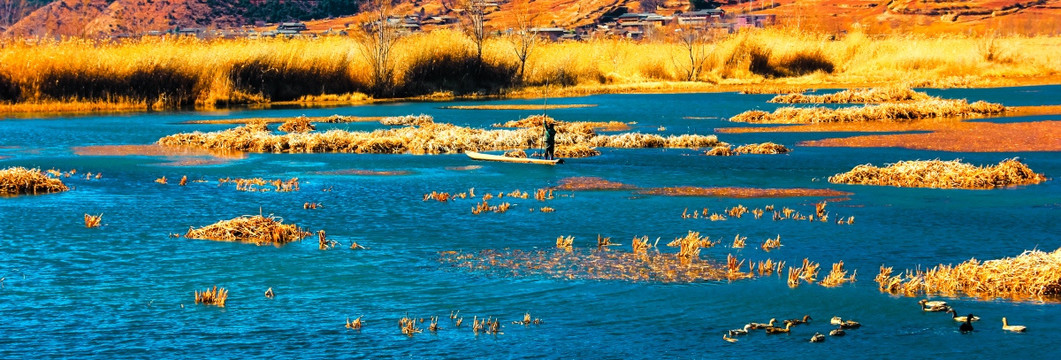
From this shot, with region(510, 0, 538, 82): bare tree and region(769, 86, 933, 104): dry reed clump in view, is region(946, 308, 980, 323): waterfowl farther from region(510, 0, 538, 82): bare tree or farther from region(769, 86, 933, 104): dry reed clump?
region(510, 0, 538, 82): bare tree

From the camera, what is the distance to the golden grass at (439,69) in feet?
167

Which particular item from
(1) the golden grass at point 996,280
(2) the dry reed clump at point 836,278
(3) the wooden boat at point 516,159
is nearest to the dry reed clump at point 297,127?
(3) the wooden boat at point 516,159

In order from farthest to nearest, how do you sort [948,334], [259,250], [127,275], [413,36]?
1. [413,36]
2. [259,250]
3. [127,275]
4. [948,334]

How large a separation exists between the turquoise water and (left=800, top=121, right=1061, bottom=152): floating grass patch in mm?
3292

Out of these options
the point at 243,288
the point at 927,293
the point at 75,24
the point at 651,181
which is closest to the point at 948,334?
the point at 927,293

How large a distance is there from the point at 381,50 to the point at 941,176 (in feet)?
121

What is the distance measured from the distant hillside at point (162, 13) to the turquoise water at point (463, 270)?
393ft

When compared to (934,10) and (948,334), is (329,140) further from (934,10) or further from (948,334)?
(934,10)

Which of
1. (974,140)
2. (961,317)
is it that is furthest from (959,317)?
(974,140)

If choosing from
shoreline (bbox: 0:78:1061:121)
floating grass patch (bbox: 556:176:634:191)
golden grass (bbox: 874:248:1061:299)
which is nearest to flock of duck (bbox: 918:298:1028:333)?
golden grass (bbox: 874:248:1061:299)

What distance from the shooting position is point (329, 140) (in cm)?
3362

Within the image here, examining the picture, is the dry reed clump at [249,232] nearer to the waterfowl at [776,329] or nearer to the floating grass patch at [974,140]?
the waterfowl at [776,329]

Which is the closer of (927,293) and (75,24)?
(927,293)

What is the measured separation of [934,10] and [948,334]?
134 m
